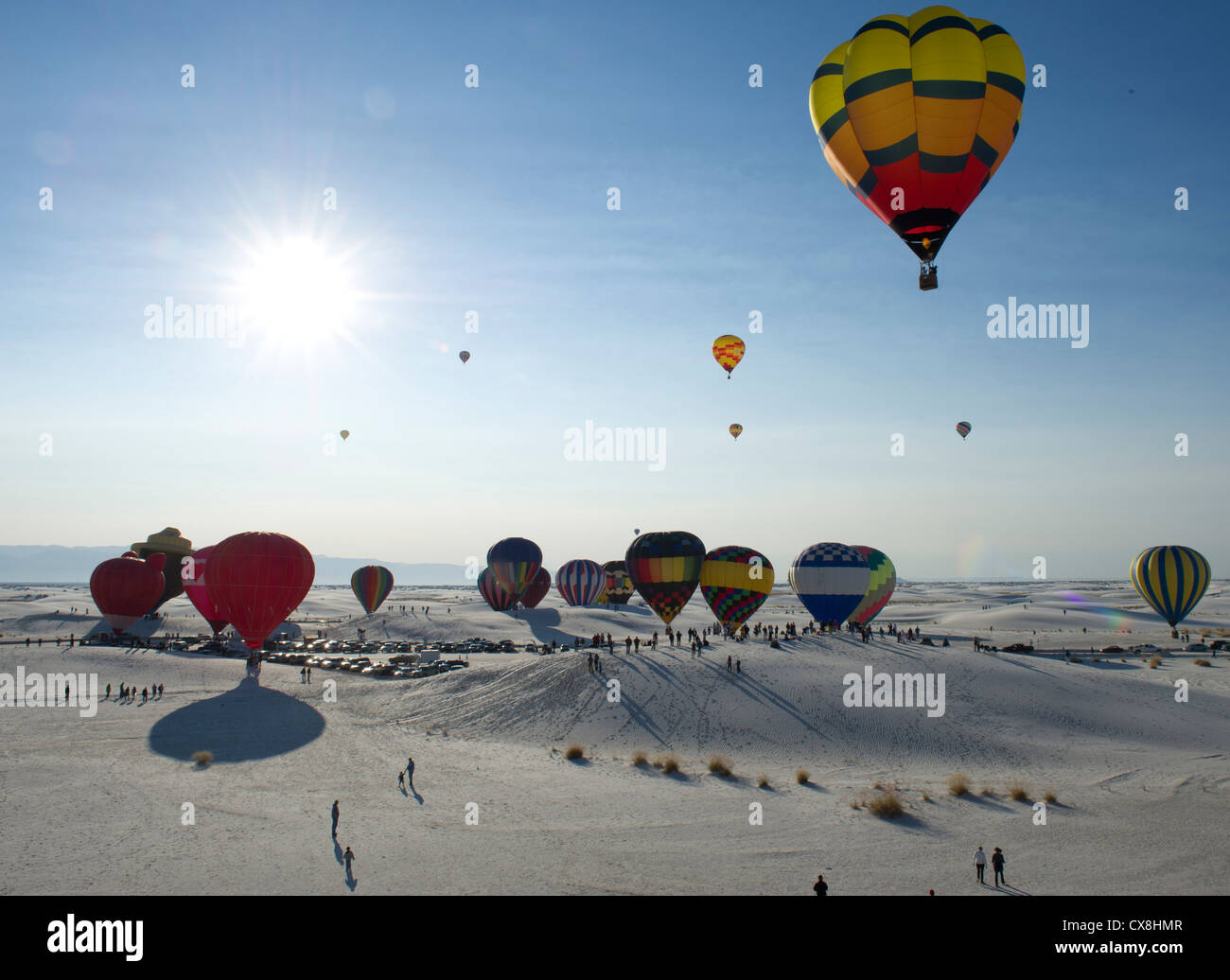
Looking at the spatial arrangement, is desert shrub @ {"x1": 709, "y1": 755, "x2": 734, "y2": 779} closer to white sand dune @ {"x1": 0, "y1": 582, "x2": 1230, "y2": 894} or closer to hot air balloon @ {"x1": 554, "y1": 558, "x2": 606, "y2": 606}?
white sand dune @ {"x1": 0, "y1": 582, "x2": 1230, "y2": 894}

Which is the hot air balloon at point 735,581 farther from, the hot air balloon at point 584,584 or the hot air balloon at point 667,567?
the hot air balloon at point 584,584

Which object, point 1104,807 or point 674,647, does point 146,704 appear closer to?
point 674,647

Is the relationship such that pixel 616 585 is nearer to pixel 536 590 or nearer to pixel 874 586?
pixel 536 590

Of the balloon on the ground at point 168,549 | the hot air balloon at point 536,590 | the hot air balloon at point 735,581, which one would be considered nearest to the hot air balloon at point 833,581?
the hot air balloon at point 735,581

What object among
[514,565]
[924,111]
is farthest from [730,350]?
[514,565]
